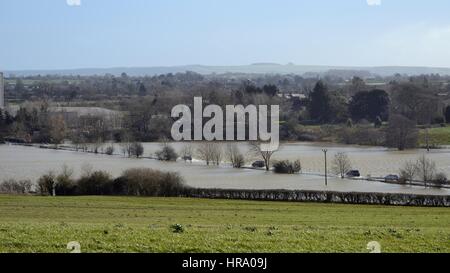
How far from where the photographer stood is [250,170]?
33.8 metres

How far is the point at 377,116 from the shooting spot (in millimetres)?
53656

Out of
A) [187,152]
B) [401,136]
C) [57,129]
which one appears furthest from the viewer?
[57,129]

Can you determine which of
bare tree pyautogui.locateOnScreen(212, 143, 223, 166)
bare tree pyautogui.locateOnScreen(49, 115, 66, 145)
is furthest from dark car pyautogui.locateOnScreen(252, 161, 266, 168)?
bare tree pyautogui.locateOnScreen(49, 115, 66, 145)

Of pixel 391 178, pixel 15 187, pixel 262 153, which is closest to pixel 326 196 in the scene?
pixel 391 178

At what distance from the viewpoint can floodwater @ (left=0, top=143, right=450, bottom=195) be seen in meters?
27.0

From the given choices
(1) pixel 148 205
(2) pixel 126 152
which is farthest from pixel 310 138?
(1) pixel 148 205

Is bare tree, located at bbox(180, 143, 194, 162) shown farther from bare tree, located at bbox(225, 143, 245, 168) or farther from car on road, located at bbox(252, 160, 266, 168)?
car on road, located at bbox(252, 160, 266, 168)

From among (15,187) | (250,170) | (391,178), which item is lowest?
(250,170)

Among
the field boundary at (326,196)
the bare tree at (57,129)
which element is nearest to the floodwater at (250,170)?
the field boundary at (326,196)

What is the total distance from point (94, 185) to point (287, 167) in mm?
11140

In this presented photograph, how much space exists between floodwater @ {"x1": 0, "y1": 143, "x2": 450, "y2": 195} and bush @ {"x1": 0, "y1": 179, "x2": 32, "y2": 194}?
9.53ft

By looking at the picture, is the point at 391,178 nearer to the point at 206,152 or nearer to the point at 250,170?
the point at 250,170
